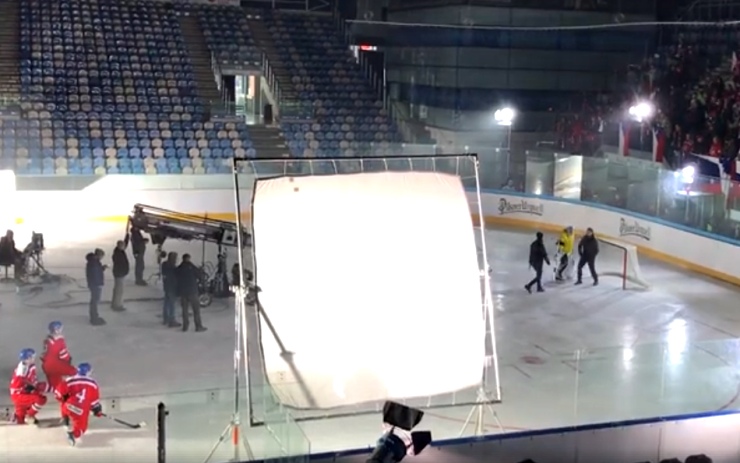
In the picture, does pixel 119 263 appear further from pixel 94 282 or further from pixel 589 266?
pixel 589 266

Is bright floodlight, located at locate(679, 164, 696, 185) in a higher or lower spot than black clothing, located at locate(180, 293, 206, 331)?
higher

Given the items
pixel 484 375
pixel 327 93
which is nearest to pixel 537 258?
pixel 484 375

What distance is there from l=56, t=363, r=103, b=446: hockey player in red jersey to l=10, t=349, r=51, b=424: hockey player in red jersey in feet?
0.93

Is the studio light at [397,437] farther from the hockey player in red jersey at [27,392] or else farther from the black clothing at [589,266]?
the black clothing at [589,266]

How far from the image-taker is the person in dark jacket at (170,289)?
1259 centimetres

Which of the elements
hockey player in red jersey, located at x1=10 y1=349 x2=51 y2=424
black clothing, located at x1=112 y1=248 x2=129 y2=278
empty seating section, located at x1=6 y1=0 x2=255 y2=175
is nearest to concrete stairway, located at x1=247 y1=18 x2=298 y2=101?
empty seating section, located at x1=6 y1=0 x2=255 y2=175

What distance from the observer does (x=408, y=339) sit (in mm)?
7867

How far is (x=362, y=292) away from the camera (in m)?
7.86

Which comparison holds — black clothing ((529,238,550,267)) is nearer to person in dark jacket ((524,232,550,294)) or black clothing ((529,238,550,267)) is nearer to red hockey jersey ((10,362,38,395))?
person in dark jacket ((524,232,550,294))

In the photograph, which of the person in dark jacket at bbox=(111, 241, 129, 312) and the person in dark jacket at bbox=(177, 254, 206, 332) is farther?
the person in dark jacket at bbox=(111, 241, 129, 312)

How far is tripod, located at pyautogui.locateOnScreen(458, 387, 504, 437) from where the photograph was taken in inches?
320

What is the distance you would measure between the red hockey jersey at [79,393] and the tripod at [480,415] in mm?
3130

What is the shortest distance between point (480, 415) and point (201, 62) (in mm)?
21742

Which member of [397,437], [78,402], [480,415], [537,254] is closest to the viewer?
[397,437]
